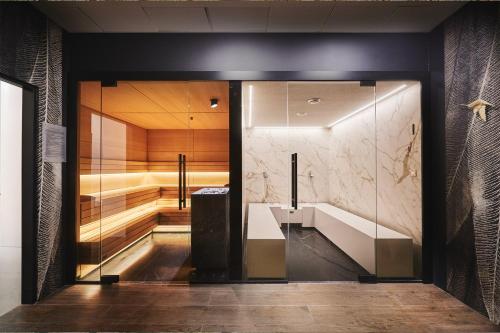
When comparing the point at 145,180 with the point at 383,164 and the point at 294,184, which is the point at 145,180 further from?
the point at 383,164

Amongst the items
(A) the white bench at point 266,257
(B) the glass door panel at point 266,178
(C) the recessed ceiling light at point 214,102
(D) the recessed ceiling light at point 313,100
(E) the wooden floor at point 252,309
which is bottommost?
(E) the wooden floor at point 252,309

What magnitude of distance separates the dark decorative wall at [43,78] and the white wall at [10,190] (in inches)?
8.2

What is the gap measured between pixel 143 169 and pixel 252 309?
4.50m

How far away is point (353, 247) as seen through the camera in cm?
348

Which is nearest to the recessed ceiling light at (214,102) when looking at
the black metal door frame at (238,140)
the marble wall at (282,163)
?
the marble wall at (282,163)

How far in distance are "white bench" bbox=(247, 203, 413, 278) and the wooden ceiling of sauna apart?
6.19ft

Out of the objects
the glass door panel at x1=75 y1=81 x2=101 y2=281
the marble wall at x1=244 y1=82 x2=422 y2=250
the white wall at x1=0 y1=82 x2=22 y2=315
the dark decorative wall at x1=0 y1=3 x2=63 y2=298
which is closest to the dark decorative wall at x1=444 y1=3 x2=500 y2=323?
the marble wall at x1=244 y1=82 x2=422 y2=250

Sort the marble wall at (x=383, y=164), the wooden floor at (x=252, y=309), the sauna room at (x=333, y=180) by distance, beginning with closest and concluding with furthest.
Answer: the wooden floor at (x=252, y=309), the sauna room at (x=333, y=180), the marble wall at (x=383, y=164)

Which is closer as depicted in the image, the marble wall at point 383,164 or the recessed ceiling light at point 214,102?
the marble wall at point 383,164

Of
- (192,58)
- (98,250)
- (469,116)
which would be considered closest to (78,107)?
(192,58)

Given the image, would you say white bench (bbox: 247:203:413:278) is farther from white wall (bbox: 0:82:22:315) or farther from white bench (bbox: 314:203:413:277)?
white wall (bbox: 0:82:22:315)

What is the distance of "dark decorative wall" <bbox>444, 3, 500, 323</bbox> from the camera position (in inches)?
84.4

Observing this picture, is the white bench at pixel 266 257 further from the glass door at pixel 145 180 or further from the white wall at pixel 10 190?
the white wall at pixel 10 190

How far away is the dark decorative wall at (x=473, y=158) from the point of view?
2.14 m
